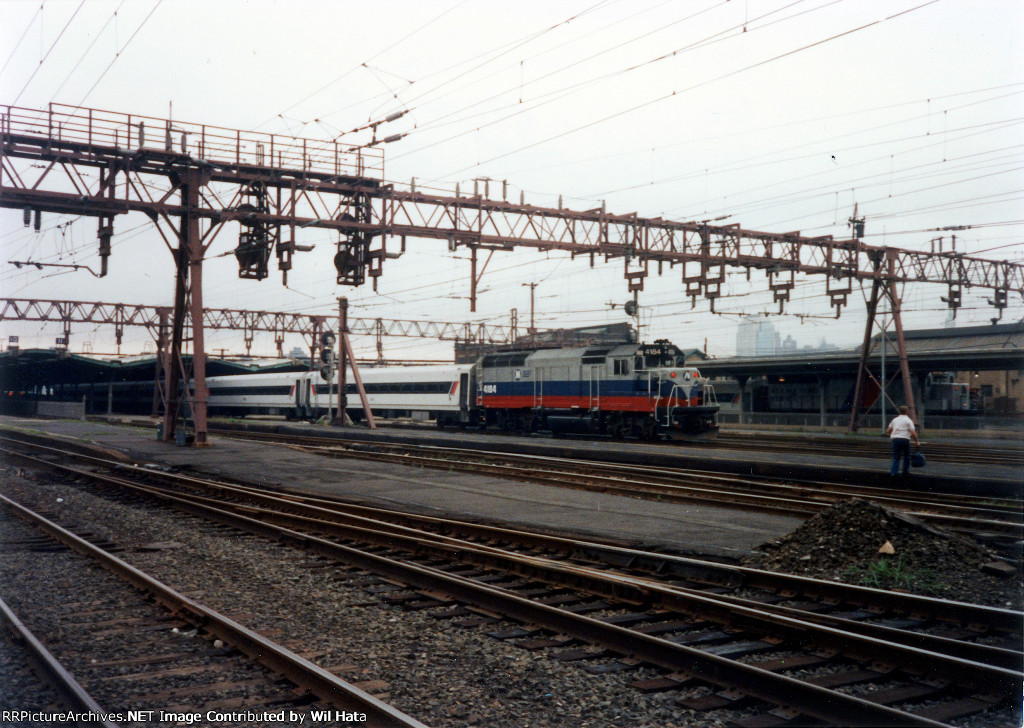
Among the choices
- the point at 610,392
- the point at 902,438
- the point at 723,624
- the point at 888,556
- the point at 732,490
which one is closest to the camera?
the point at 723,624

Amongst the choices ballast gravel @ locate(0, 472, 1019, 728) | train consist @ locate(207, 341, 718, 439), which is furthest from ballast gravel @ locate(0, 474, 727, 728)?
train consist @ locate(207, 341, 718, 439)

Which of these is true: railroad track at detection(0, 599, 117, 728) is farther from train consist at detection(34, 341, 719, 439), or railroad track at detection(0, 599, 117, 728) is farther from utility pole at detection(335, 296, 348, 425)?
utility pole at detection(335, 296, 348, 425)

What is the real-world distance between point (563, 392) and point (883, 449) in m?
12.2

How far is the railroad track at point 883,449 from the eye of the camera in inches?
917

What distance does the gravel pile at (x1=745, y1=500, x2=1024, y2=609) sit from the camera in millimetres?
8180

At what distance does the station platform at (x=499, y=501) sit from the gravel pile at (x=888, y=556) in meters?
0.69

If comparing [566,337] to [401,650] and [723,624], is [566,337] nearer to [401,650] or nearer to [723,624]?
[723,624]

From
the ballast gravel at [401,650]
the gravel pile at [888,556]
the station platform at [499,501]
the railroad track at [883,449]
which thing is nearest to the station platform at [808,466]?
the railroad track at [883,449]

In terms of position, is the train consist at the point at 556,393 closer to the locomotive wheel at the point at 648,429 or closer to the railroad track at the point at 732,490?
the locomotive wheel at the point at 648,429

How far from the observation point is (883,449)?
2658cm

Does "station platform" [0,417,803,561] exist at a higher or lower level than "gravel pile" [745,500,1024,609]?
lower

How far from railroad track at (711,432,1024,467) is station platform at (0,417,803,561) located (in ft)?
38.6

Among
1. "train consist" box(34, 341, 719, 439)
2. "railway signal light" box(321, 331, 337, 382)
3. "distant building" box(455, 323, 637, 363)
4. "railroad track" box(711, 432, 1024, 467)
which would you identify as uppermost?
"distant building" box(455, 323, 637, 363)

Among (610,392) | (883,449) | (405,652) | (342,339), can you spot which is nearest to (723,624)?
(405,652)
